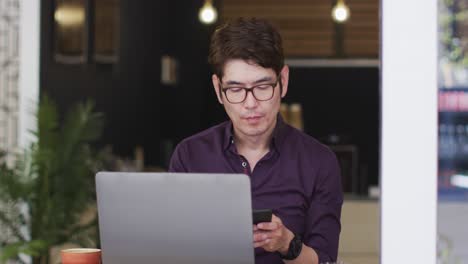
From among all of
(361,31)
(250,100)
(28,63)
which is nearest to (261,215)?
(250,100)

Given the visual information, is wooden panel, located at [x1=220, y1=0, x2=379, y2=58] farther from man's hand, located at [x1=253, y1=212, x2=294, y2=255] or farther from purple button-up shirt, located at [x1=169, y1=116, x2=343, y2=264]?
man's hand, located at [x1=253, y1=212, x2=294, y2=255]

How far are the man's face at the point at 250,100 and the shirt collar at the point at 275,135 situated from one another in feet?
0.32

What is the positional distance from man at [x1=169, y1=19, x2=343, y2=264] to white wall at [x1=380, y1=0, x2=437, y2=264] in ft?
3.78

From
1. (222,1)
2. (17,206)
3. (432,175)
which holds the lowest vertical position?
(17,206)

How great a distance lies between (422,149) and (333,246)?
4.67 ft

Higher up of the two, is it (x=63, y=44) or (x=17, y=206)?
(x=63, y=44)

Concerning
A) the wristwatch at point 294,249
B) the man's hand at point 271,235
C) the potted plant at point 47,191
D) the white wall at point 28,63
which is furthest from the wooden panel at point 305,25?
the man's hand at point 271,235

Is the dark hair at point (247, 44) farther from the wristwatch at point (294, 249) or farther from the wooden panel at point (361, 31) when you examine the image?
the wooden panel at point (361, 31)

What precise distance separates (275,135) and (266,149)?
0.18ft

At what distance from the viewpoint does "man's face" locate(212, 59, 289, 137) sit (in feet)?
8.02

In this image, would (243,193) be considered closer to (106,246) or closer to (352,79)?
(106,246)

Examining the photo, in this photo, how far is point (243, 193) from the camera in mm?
1697

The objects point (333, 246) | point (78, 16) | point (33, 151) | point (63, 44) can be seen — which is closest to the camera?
point (333, 246)

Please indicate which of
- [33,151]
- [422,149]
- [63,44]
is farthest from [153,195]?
[63,44]
